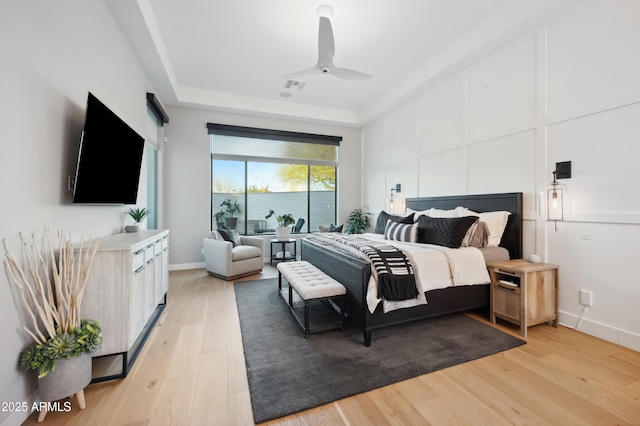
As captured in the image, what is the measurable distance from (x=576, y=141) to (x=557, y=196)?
0.57 meters

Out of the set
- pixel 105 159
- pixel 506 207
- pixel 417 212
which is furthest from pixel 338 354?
pixel 417 212

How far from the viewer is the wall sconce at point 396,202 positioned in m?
5.12

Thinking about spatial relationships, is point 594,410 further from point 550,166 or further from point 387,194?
point 387,194

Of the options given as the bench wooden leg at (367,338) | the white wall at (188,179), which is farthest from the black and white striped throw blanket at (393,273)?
the white wall at (188,179)

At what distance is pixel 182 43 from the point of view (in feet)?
12.2

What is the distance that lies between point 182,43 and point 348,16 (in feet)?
7.60

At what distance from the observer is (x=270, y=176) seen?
6.25 meters

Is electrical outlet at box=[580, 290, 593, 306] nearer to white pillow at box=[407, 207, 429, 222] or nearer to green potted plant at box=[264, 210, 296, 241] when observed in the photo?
white pillow at box=[407, 207, 429, 222]

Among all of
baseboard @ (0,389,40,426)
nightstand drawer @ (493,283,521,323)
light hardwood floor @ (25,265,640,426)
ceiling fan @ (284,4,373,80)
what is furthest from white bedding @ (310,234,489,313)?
baseboard @ (0,389,40,426)

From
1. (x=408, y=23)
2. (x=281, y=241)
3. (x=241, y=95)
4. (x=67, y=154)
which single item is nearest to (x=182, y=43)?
(x=241, y=95)

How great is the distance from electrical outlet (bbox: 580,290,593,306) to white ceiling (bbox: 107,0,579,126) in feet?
9.36

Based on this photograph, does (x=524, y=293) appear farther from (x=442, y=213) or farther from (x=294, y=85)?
(x=294, y=85)

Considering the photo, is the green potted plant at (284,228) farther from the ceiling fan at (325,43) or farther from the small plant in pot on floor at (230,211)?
the ceiling fan at (325,43)

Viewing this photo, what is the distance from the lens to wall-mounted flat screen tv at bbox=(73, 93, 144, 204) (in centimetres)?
201
